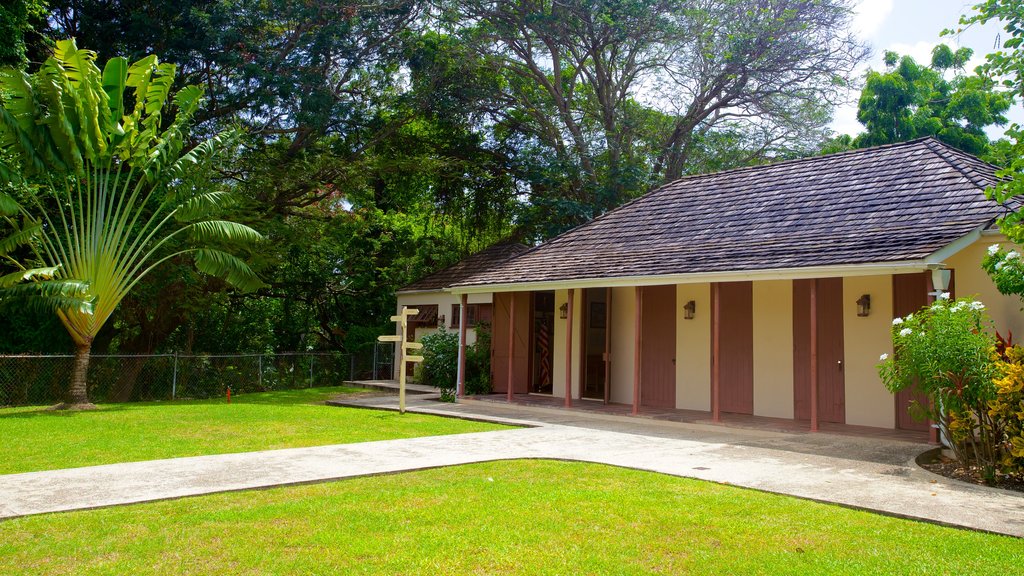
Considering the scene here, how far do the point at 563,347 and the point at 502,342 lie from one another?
6.88 feet

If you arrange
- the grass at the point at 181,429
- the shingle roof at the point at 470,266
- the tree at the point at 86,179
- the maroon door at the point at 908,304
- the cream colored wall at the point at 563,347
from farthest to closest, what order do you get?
the shingle roof at the point at 470,266, the cream colored wall at the point at 563,347, the tree at the point at 86,179, the maroon door at the point at 908,304, the grass at the point at 181,429

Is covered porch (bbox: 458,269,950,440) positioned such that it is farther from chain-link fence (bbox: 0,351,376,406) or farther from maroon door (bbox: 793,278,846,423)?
chain-link fence (bbox: 0,351,376,406)

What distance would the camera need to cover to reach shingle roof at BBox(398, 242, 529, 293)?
2223 centimetres

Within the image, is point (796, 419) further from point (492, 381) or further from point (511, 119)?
point (511, 119)

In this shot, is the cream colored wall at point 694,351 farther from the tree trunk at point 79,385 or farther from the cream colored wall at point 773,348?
the tree trunk at point 79,385

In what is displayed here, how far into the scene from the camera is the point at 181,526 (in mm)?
5719

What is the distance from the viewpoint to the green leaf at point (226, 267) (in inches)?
643

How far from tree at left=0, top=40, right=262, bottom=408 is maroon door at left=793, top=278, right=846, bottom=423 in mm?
11371

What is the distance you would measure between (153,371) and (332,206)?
10571 millimetres

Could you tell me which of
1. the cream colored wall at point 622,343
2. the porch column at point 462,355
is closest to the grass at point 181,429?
the porch column at point 462,355

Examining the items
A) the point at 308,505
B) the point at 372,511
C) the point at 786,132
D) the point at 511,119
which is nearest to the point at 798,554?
the point at 372,511

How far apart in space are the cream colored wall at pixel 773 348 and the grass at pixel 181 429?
4.79 meters

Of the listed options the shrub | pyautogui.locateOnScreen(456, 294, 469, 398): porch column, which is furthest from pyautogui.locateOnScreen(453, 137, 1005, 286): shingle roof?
the shrub

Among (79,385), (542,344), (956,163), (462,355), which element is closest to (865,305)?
(956,163)
